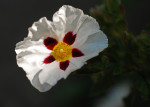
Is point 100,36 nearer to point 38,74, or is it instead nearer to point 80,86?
point 38,74

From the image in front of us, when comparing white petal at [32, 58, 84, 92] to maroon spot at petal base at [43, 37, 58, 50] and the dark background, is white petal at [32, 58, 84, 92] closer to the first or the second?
maroon spot at petal base at [43, 37, 58, 50]

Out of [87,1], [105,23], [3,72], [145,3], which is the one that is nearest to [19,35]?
[3,72]

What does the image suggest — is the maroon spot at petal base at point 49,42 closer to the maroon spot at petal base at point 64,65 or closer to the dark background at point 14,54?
the maroon spot at petal base at point 64,65

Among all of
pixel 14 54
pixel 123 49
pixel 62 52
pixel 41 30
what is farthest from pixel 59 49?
pixel 14 54

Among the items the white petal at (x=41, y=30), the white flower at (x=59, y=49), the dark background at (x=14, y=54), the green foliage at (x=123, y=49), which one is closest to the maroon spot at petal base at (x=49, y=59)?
the white flower at (x=59, y=49)

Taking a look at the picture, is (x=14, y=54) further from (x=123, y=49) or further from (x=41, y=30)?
(x=41, y=30)

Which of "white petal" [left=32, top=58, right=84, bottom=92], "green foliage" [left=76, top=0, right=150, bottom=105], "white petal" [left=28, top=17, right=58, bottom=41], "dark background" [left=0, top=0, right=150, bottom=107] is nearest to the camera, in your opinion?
"white petal" [left=32, top=58, right=84, bottom=92]

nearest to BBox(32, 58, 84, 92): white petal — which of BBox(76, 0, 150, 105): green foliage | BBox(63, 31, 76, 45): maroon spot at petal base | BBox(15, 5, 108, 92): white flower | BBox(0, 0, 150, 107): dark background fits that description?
BBox(15, 5, 108, 92): white flower
